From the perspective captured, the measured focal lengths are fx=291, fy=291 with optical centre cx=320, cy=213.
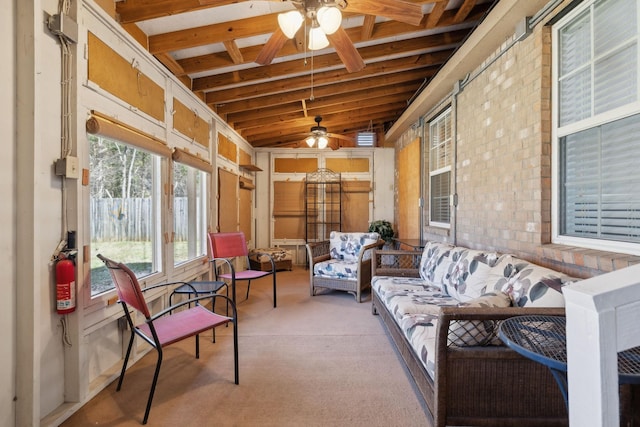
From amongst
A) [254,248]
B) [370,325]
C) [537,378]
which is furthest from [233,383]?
[254,248]

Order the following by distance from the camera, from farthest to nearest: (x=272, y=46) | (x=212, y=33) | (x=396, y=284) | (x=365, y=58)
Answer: (x=365, y=58)
(x=396, y=284)
(x=212, y=33)
(x=272, y=46)

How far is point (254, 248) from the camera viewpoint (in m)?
5.98

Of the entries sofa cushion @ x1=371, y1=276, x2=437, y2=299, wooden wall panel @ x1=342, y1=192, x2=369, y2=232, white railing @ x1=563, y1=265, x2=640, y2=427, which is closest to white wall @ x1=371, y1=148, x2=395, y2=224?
wooden wall panel @ x1=342, y1=192, x2=369, y2=232

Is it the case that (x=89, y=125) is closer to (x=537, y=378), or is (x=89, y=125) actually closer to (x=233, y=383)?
(x=233, y=383)

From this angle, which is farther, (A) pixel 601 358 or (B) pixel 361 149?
(B) pixel 361 149

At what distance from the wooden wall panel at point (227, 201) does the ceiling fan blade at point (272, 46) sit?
7.00 feet

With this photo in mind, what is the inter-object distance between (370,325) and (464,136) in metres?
2.28

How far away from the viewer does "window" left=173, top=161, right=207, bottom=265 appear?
317 centimetres

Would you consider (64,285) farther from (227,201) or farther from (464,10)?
(464,10)

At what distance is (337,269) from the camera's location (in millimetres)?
3900

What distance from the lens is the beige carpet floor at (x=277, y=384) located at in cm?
166

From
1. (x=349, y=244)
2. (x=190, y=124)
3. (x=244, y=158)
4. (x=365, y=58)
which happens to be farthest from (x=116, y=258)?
(x=244, y=158)

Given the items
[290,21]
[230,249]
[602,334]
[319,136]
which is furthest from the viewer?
[319,136]

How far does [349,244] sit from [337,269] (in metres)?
0.55
